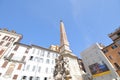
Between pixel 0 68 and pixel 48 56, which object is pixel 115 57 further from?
pixel 0 68

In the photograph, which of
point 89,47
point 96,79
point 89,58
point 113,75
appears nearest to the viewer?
point 113,75

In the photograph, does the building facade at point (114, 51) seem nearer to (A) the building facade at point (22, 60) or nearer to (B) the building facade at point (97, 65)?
(B) the building facade at point (97, 65)

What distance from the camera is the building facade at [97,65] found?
25191 mm

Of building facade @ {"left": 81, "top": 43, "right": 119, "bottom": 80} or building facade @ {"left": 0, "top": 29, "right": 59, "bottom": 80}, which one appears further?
building facade @ {"left": 81, "top": 43, "right": 119, "bottom": 80}

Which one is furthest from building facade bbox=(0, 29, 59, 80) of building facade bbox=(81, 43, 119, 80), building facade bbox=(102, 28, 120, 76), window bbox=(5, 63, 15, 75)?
building facade bbox=(102, 28, 120, 76)

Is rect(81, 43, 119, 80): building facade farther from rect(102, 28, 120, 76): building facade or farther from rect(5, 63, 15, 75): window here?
rect(5, 63, 15, 75): window

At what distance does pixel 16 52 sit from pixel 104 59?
2686 cm

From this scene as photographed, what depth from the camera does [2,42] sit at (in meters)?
28.0

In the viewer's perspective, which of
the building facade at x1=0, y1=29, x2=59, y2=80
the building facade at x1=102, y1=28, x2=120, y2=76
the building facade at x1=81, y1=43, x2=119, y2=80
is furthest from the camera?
the building facade at x1=102, y1=28, x2=120, y2=76

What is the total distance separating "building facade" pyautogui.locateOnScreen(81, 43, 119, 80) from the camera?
25.2 meters

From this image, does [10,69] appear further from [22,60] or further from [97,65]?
[97,65]

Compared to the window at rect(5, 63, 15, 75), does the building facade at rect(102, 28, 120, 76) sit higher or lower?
higher

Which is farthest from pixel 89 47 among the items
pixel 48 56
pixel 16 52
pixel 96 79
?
pixel 16 52

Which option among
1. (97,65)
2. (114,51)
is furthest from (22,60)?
(114,51)
